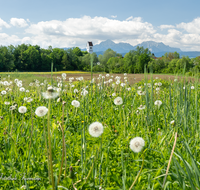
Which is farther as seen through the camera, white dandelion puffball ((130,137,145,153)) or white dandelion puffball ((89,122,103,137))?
white dandelion puffball ((89,122,103,137))

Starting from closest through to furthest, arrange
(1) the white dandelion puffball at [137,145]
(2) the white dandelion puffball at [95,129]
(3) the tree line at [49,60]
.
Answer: (1) the white dandelion puffball at [137,145], (2) the white dandelion puffball at [95,129], (3) the tree line at [49,60]

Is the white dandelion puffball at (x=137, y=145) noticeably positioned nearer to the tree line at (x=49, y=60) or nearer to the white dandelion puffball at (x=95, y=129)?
the white dandelion puffball at (x=95, y=129)

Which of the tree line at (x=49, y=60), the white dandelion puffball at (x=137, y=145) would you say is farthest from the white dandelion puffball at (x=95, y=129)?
the tree line at (x=49, y=60)

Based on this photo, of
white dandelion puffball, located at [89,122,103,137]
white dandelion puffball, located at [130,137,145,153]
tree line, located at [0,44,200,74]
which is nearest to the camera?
white dandelion puffball, located at [130,137,145,153]

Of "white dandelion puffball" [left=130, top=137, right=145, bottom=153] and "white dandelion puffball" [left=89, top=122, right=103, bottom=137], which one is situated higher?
"white dandelion puffball" [left=89, top=122, right=103, bottom=137]

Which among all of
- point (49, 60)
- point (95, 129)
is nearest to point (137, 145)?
point (95, 129)

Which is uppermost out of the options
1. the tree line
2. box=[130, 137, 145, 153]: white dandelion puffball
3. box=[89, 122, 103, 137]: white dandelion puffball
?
the tree line

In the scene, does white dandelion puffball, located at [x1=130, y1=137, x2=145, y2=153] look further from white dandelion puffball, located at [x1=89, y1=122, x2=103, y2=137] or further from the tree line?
the tree line

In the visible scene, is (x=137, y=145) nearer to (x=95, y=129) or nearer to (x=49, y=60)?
(x=95, y=129)

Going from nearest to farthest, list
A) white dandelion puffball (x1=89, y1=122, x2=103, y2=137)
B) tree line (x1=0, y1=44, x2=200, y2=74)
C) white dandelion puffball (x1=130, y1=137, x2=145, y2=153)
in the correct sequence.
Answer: white dandelion puffball (x1=130, y1=137, x2=145, y2=153) → white dandelion puffball (x1=89, y1=122, x2=103, y2=137) → tree line (x1=0, y1=44, x2=200, y2=74)

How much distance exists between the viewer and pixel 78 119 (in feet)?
8.52

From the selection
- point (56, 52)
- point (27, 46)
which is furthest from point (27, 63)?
point (56, 52)

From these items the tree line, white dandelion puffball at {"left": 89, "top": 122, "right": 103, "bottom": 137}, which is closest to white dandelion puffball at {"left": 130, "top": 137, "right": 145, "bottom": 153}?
white dandelion puffball at {"left": 89, "top": 122, "right": 103, "bottom": 137}

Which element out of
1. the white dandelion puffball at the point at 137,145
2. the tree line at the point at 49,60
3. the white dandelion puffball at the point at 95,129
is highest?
the tree line at the point at 49,60
